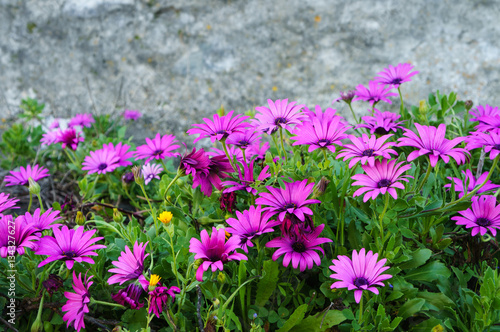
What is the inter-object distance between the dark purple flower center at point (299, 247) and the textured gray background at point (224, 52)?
1500 millimetres

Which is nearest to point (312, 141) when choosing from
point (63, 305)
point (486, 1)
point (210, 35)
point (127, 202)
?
point (63, 305)

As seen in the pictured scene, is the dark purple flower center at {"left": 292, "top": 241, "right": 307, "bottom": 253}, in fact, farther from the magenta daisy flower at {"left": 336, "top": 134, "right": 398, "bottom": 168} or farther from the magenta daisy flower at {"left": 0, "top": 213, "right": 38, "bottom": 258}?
the magenta daisy flower at {"left": 0, "top": 213, "right": 38, "bottom": 258}

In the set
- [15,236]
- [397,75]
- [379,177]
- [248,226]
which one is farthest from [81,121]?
[379,177]

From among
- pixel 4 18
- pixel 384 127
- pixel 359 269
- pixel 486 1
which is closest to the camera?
pixel 359 269

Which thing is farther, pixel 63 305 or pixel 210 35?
pixel 210 35

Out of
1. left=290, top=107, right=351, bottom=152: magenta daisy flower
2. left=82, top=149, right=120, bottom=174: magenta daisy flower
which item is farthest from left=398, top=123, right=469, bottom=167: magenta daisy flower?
left=82, top=149, right=120, bottom=174: magenta daisy flower

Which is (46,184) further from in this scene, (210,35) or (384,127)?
(384,127)

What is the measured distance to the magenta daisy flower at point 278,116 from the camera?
1177 mm

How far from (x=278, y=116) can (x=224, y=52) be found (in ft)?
4.95

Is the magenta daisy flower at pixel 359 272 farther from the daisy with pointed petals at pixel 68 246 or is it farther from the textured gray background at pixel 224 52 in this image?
the textured gray background at pixel 224 52

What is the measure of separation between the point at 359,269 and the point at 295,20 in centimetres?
192

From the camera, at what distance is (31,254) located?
1.22 meters

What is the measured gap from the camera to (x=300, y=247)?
1.09 metres

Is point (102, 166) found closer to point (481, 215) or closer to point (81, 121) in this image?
point (81, 121)
